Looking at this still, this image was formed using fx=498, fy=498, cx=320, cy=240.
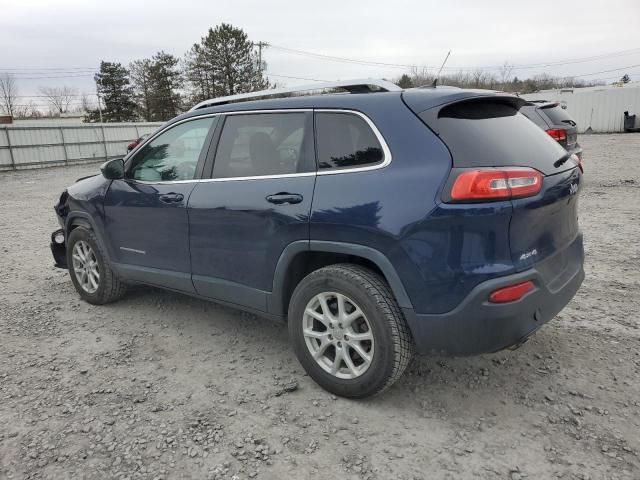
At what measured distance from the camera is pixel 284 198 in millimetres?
3037

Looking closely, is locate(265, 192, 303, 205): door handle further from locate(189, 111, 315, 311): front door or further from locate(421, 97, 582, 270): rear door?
locate(421, 97, 582, 270): rear door

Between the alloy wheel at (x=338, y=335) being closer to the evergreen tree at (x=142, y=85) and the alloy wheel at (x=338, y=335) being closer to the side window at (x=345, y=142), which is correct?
the side window at (x=345, y=142)

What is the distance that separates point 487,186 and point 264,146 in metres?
1.51

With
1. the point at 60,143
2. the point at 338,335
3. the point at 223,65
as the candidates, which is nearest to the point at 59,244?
the point at 338,335

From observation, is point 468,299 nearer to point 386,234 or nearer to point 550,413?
point 386,234

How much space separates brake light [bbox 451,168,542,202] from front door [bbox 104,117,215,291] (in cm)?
197

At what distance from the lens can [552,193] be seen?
105 inches

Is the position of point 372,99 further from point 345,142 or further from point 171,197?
point 171,197

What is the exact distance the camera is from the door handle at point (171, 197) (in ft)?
12.0

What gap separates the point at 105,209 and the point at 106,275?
614 mm

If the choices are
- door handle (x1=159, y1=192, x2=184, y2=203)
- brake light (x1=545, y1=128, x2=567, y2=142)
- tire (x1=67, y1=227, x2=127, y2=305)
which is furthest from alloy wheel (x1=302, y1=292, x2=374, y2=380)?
brake light (x1=545, y1=128, x2=567, y2=142)

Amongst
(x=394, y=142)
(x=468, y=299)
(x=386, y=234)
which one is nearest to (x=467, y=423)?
(x=468, y=299)

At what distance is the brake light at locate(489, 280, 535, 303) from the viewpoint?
2.44 m

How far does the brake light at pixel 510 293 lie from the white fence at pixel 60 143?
2159cm
